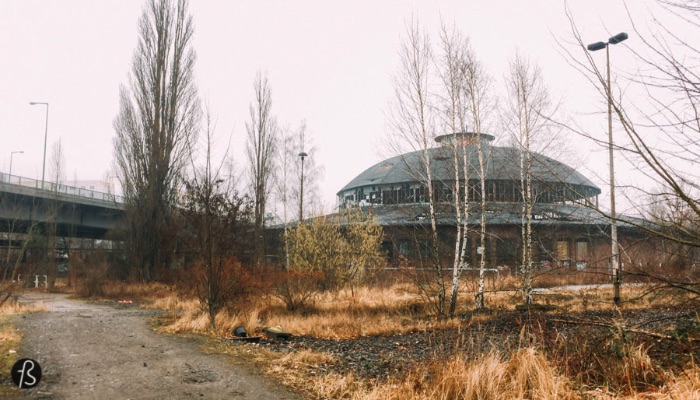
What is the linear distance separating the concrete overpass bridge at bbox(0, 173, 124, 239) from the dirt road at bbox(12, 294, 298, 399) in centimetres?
1677

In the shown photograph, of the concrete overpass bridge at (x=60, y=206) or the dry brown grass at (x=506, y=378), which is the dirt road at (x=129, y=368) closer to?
the dry brown grass at (x=506, y=378)

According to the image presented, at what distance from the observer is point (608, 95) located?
3.44 metres

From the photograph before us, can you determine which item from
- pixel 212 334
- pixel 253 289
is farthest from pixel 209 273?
pixel 253 289

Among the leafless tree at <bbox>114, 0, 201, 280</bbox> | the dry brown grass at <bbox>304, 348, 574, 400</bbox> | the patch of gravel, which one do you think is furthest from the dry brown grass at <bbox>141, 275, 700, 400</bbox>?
the leafless tree at <bbox>114, 0, 201, 280</bbox>

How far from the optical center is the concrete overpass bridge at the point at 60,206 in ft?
83.6

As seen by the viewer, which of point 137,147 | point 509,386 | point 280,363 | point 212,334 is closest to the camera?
point 509,386

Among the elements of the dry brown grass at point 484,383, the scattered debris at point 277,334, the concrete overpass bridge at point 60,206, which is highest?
A: the concrete overpass bridge at point 60,206

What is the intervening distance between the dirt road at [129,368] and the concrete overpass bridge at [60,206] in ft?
55.0

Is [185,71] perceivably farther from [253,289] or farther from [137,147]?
[253,289]

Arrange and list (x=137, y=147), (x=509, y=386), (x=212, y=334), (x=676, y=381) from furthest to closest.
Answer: (x=137, y=147) < (x=212, y=334) < (x=509, y=386) < (x=676, y=381)

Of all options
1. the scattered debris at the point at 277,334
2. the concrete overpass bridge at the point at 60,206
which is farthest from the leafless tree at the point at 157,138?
the scattered debris at the point at 277,334

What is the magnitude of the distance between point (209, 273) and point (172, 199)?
15.7m

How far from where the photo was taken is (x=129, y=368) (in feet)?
22.0

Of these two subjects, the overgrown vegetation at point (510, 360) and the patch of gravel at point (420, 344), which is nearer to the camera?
the overgrown vegetation at point (510, 360)
